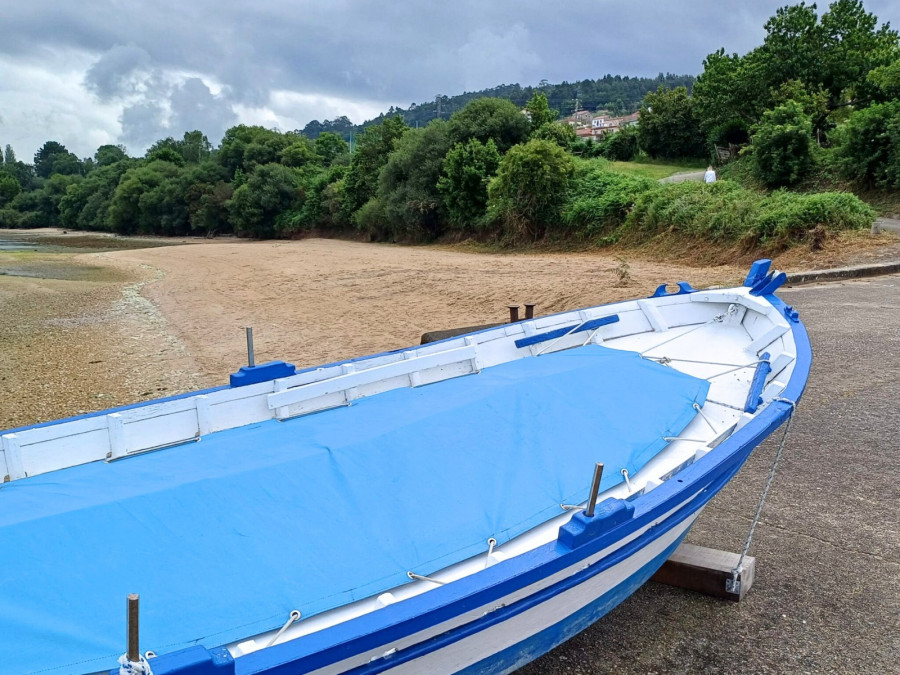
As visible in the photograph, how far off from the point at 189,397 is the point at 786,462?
501 centimetres

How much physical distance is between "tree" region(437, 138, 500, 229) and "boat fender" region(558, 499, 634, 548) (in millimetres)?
26310

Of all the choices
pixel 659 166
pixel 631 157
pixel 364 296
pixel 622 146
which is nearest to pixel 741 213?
pixel 364 296

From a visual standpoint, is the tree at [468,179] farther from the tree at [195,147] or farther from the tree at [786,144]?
the tree at [195,147]

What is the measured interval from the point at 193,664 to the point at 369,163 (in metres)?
40.8

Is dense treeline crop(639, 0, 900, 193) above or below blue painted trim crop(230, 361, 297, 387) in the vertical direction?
above

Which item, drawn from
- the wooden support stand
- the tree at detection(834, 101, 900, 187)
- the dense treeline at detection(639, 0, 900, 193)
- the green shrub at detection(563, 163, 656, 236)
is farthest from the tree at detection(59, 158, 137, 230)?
the wooden support stand

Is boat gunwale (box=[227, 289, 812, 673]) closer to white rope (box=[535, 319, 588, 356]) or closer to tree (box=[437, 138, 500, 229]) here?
white rope (box=[535, 319, 588, 356])

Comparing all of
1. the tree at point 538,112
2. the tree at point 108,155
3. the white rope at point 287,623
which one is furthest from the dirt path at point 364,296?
the tree at point 108,155

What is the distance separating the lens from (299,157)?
60281 millimetres

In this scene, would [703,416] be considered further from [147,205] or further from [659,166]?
[147,205]

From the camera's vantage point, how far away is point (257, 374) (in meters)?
4.46

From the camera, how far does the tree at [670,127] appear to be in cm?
3575

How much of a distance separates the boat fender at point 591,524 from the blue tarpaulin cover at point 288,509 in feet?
1.68

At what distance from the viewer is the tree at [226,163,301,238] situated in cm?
5128
